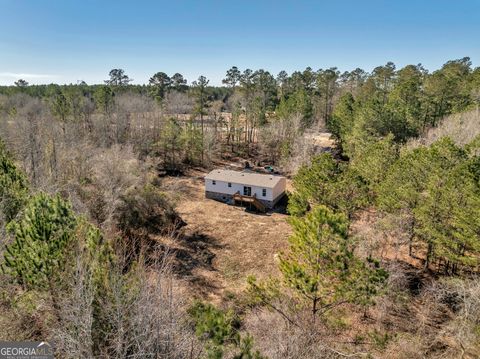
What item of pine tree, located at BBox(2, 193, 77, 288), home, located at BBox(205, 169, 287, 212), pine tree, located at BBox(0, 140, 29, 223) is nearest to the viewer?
pine tree, located at BBox(2, 193, 77, 288)

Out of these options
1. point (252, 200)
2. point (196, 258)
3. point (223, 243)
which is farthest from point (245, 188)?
point (196, 258)

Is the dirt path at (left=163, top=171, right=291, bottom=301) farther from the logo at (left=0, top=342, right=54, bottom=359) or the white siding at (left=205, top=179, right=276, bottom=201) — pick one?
the logo at (left=0, top=342, right=54, bottom=359)

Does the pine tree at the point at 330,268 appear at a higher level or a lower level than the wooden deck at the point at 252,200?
higher

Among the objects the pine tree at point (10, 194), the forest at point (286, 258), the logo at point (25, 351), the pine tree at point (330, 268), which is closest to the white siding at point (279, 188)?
the forest at point (286, 258)

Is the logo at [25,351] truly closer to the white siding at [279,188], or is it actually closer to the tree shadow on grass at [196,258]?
the tree shadow on grass at [196,258]

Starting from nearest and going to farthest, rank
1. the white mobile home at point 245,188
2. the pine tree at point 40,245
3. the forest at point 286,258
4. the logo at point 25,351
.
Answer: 1. the logo at point 25,351
2. the forest at point 286,258
3. the pine tree at point 40,245
4. the white mobile home at point 245,188

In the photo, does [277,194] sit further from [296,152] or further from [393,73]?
[393,73]

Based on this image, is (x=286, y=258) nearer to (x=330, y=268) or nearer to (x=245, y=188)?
(x=330, y=268)

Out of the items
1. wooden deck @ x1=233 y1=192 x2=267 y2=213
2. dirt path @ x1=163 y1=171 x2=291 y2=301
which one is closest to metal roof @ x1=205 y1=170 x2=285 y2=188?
wooden deck @ x1=233 y1=192 x2=267 y2=213
